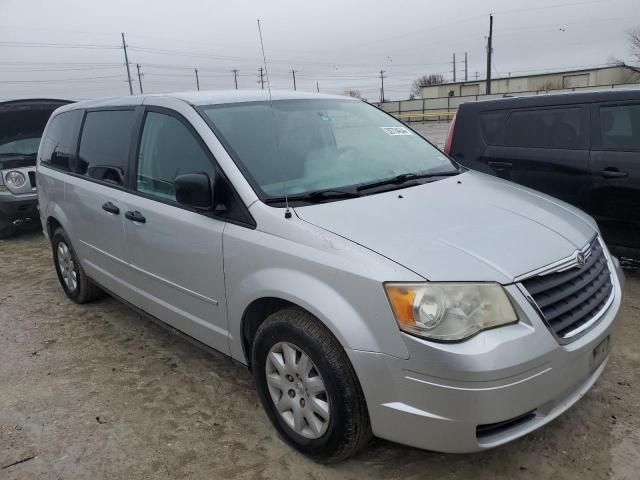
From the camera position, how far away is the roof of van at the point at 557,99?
15.1 ft

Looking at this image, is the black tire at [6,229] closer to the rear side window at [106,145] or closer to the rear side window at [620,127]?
the rear side window at [106,145]

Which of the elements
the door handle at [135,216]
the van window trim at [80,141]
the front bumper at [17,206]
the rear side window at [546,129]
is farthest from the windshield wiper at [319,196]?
the front bumper at [17,206]

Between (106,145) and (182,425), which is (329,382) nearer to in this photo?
(182,425)

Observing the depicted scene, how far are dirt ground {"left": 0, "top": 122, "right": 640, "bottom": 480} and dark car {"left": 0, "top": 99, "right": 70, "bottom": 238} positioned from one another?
3.79m

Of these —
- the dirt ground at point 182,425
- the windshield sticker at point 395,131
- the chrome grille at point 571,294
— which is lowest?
the dirt ground at point 182,425

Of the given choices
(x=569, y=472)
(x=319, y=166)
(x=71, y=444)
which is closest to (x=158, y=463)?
(x=71, y=444)

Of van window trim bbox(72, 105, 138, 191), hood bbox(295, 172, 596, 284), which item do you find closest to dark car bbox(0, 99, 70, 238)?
van window trim bbox(72, 105, 138, 191)

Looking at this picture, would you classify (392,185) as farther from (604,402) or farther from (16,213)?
(16,213)

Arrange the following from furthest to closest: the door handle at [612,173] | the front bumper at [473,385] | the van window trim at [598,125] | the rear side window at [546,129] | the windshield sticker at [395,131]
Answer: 1. the rear side window at [546,129]
2. the van window trim at [598,125]
3. the door handle at [612,173]
4. the windshield sticker at [395,131]
5. the front bumper at [473,385]

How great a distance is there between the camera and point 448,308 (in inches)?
79.8

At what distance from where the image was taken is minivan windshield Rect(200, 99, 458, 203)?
279 centimetres

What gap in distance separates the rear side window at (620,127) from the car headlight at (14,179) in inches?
285

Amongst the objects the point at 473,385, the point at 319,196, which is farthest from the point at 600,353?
the point at 319,196

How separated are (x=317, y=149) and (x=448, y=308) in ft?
4.62
